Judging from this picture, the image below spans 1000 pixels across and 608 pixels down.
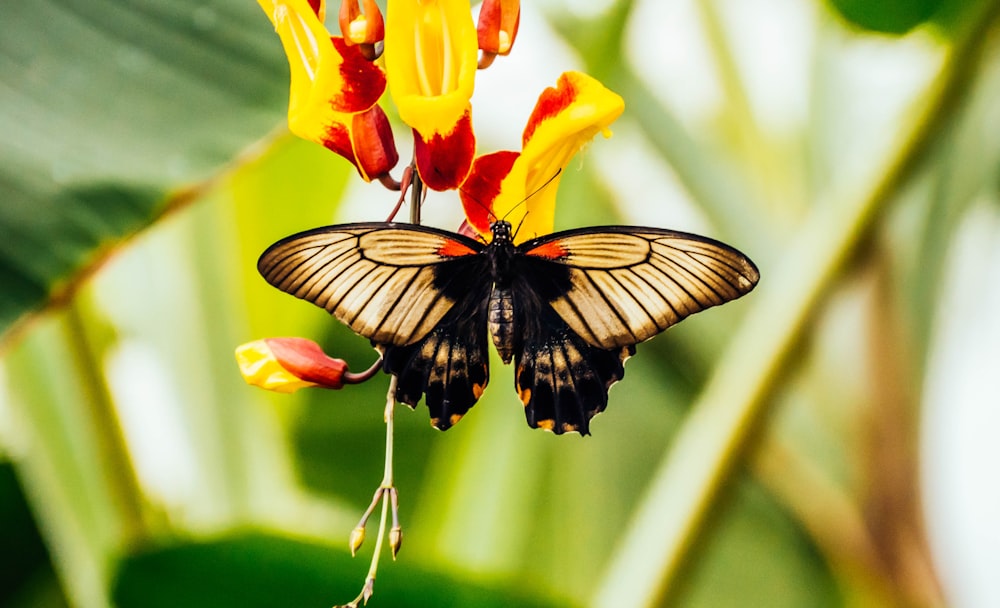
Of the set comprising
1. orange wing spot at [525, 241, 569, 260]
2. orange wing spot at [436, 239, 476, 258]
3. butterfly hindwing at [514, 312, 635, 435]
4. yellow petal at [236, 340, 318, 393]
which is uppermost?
orange wing spot at [525, 241, 569, 260]

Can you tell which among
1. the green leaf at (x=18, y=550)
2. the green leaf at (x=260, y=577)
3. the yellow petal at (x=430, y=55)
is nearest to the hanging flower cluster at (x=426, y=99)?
the yellow petal at (x=430, y=55)

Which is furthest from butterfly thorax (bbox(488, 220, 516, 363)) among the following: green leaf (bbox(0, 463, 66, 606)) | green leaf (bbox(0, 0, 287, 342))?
green leaf (bbox(0, 463, 66, 606))

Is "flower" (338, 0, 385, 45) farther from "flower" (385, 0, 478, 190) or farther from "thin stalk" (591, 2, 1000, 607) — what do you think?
"thin stalk" (591, 2, 1000, 607)

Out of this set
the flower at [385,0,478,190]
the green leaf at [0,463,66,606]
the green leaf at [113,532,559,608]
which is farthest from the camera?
the green leaf at [0,463,66,606]

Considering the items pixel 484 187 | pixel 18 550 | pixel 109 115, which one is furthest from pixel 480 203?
pixel 18 550

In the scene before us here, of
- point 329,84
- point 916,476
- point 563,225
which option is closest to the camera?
point 329,84

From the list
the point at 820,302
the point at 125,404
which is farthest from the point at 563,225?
the point at 125,404

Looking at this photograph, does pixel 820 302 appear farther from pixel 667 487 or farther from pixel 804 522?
pixel 804 522

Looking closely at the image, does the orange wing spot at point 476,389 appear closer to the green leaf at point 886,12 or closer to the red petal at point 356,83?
the red petal at point 356,83
